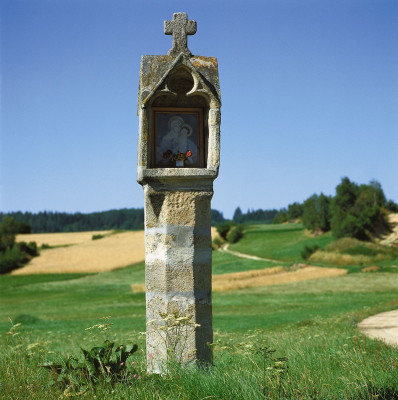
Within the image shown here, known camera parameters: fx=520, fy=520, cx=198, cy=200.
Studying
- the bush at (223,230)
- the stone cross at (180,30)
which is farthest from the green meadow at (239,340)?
the bush at (223,230)

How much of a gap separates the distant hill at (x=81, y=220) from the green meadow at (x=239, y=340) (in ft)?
317

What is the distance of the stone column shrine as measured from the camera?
260 inches

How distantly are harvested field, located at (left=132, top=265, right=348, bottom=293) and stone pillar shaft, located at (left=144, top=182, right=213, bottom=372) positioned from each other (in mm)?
27974

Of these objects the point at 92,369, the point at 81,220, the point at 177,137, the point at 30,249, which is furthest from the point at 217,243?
the point at 81,220

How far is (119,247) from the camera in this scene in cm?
6625

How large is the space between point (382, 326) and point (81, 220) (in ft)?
476

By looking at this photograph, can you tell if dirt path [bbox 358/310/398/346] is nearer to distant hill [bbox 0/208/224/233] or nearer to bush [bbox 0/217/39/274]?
bush [bbox 0/217/39/274]

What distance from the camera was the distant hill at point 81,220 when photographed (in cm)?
14588

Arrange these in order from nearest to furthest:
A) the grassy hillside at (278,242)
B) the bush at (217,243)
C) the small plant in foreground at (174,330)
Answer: the small plant in foreground at (174,330)
the grassy hillside at (278,242)
the bush at (217,243)

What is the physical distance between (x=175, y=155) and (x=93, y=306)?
2424 cm

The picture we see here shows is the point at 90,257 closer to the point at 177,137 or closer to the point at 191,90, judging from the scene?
the point at 177,137

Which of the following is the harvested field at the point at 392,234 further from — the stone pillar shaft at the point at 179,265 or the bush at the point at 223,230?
the stone pillar shaft at the point at 179,265

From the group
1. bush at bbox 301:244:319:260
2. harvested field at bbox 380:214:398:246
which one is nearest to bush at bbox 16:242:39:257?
bush at bbox 301:244:319:260

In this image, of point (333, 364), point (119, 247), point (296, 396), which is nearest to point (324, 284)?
point (333, 364)
